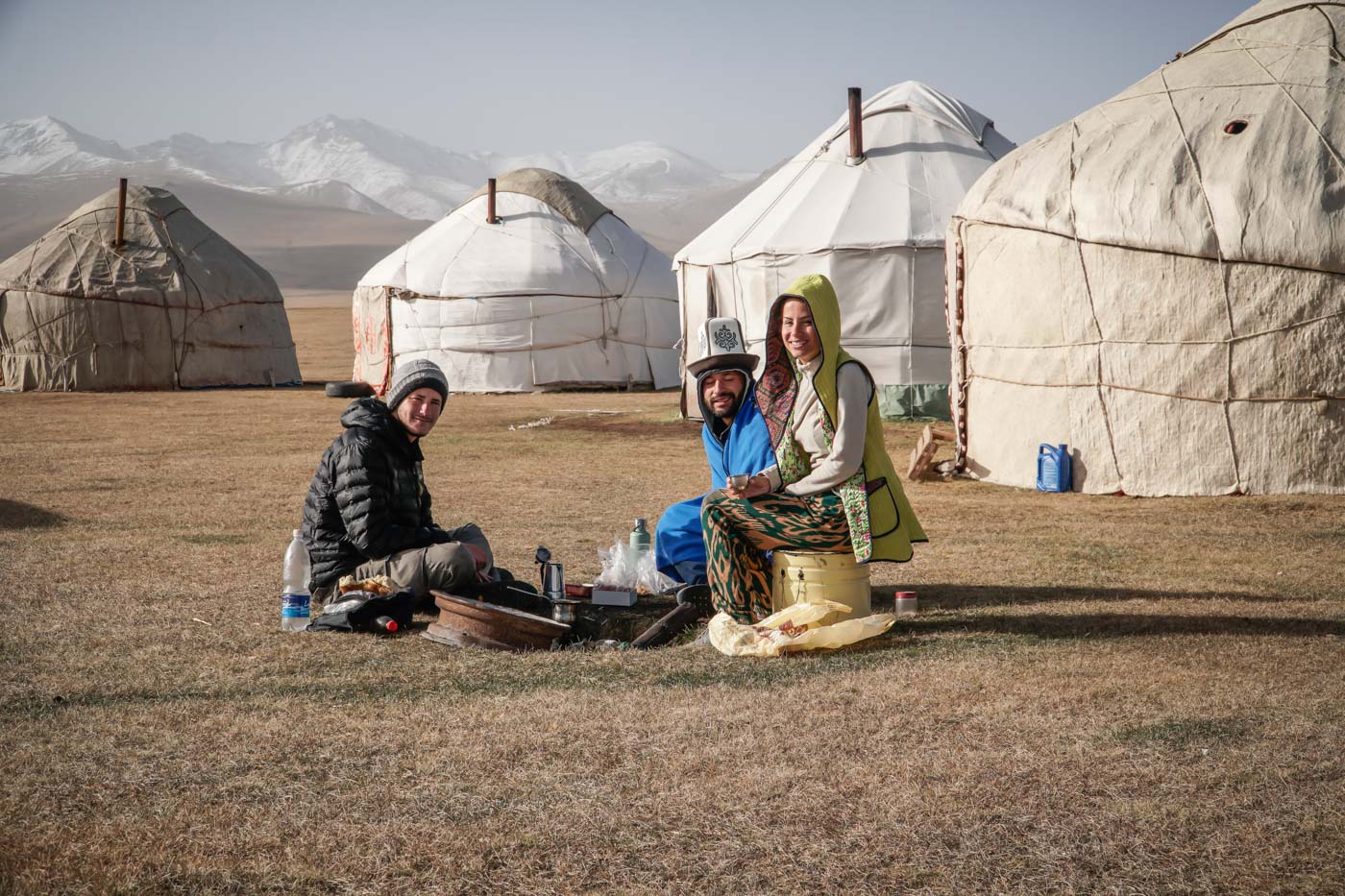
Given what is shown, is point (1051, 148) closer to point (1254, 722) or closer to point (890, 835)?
point (1254, 722)

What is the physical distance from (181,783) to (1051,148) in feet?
24.9

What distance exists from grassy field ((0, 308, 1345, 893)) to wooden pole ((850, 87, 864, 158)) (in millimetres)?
8138

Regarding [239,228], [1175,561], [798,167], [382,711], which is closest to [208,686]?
[382,711]

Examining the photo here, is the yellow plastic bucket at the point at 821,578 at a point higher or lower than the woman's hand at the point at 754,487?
lower

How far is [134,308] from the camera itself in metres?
20.5

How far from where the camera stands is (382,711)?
11.9 feet

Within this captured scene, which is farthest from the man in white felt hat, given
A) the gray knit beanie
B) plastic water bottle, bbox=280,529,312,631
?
plastic water bottle, bbox=280,529,312,631

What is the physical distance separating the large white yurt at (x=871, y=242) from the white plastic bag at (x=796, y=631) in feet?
28.3

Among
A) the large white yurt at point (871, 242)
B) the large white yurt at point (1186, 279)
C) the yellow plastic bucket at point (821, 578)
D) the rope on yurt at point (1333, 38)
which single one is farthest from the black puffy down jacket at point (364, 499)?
the large white yurt at point (871, 242)

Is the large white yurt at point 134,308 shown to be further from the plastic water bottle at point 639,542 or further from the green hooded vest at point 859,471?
the green hooded vest at point 859,471

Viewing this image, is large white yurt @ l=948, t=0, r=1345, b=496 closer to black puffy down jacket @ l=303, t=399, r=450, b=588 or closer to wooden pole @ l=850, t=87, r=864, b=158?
wooden pole @ l=850, t=87, r=864, b=158

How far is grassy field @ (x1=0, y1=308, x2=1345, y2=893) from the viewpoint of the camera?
258 cm

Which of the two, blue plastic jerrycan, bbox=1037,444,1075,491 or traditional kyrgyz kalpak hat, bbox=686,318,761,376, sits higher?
traditional kyrgyz kalpak hat, bbox=686,318,761,376

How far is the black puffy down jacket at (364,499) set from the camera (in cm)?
477
